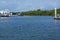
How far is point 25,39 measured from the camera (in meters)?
25.7

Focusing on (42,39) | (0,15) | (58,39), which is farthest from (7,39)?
(0,15)

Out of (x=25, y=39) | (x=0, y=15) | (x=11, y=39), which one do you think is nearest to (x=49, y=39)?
(x=25, y=39)

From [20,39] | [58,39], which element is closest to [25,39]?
[20,39]

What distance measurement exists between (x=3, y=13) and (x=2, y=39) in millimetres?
164728

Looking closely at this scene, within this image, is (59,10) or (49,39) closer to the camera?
(49,39)

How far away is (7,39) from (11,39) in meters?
0.52

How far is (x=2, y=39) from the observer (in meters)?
25.8

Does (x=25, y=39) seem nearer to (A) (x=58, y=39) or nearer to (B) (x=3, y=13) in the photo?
(A) (x=58, y=39)

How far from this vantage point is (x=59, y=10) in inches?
7534

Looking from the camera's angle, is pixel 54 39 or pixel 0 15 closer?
pixel 54 39

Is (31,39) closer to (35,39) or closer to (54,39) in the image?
(35,39)

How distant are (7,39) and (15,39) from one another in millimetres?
977

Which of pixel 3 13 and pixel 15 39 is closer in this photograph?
pixel 15 39

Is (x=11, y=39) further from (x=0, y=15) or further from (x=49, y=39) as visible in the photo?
(x=0, y=15)
